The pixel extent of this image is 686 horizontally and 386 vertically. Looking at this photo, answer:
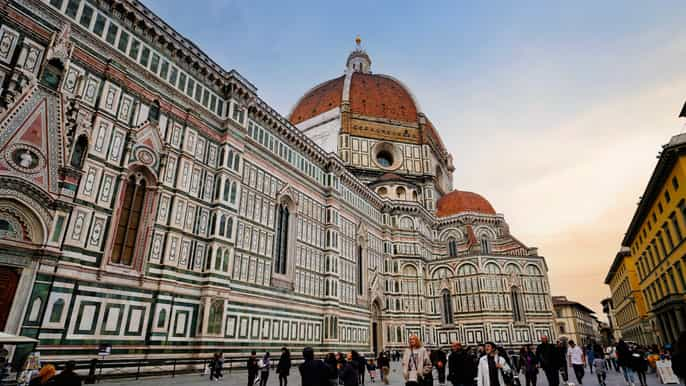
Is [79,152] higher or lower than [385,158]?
lower

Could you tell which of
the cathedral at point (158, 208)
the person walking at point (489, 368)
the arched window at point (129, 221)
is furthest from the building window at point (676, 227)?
the arched window at point (129, 221)

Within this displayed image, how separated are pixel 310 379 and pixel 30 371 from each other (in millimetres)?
9850

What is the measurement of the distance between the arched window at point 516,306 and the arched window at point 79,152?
1579 inches

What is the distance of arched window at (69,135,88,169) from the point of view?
14986mm

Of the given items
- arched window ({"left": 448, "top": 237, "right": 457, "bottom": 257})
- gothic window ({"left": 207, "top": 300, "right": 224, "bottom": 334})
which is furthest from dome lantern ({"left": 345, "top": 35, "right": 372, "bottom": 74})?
gothic window ({"left": 207, "top": 300, "right": 224, "bottom": 334})

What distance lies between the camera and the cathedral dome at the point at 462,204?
162 ft

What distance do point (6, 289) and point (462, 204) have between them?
4539 cm

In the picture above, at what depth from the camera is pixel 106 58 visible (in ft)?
55.6

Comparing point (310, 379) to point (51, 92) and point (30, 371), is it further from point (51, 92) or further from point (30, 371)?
point (51, 92)

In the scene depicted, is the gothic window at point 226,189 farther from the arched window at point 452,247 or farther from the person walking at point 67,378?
the arched window at point 452,247

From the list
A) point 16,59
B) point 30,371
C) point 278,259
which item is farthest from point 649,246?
point 16,59

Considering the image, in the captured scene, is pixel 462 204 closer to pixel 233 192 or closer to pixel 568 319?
pixel 233 192

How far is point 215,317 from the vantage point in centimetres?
1908

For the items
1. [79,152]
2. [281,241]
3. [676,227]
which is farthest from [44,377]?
[676,227]
